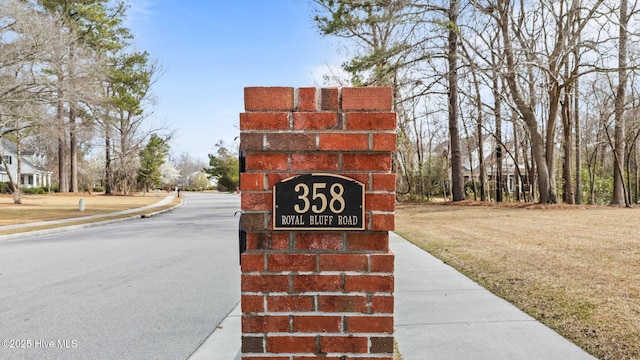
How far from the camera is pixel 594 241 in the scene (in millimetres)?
9453

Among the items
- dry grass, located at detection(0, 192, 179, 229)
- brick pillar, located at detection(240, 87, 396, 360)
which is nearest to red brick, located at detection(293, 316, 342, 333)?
brick pillar, located at detection(240, 87, 396, 360)

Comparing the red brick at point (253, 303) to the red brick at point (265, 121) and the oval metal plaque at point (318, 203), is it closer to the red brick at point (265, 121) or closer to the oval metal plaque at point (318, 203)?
the oval metal plaque at point (318, 203)

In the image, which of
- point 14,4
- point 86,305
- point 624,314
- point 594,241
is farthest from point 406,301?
point 14,4

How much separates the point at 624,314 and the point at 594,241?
19.1ft

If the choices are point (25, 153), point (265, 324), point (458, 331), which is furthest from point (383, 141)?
point (25, 153)

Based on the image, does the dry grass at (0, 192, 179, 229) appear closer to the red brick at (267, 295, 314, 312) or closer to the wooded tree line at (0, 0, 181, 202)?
the wooded tree line at (0, 0, 181, 202)

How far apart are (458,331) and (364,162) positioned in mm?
2489

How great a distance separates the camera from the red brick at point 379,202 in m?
2.20

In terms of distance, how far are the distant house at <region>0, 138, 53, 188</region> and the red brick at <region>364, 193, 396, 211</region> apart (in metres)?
70.4

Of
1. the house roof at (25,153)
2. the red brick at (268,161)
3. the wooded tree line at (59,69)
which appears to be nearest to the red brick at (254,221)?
the red brick at (268,161)

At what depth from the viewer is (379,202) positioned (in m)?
2.20

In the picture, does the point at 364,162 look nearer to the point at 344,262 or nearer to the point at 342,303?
the point at 344,262

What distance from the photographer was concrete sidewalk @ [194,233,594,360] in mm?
3504

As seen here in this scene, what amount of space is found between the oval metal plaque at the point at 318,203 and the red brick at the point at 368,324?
438 mm
